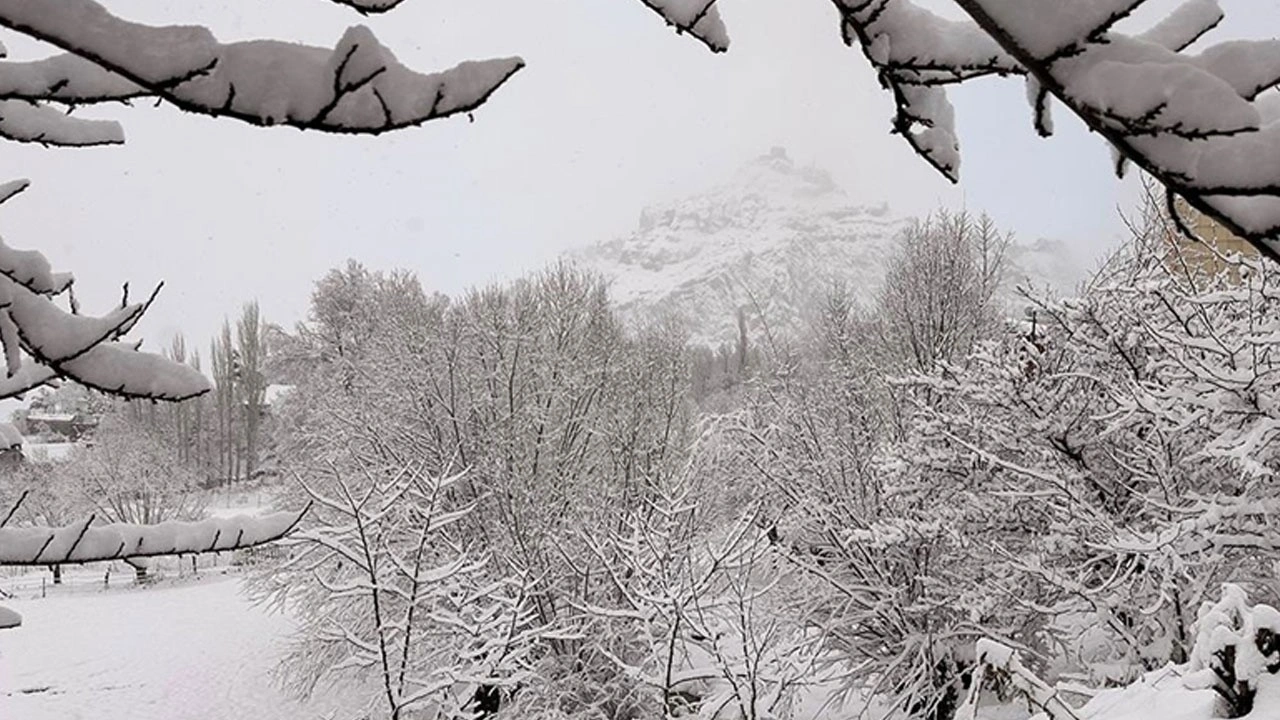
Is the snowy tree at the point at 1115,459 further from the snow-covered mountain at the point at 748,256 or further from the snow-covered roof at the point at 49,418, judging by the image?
the snow-covered mountain at the point at 748,256

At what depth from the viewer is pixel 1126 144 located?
0.65 metres

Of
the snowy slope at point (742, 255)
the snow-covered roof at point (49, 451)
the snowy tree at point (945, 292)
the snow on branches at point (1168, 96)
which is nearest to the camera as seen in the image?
the snow on branches at point (1168, 96)

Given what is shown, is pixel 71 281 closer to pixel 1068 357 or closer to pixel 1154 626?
pixel 1154 626

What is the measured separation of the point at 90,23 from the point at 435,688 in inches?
293

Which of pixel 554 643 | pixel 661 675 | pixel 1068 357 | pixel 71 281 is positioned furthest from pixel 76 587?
pixel 71 281

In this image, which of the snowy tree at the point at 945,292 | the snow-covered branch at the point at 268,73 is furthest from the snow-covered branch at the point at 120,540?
the snowy tree at the point at 945,292

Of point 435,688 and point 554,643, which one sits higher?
point 435,688

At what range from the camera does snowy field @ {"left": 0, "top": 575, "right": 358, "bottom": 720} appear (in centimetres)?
1355

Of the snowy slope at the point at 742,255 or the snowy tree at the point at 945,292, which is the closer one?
the snowy tree at the point at 945,292

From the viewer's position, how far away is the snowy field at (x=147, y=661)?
44.4 ft

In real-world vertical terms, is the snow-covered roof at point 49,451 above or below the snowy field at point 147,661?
above

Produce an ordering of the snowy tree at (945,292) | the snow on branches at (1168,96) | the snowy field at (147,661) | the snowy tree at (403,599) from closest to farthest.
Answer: the snow on branches at (1168,96) < the snowy tree at (403,599) < the snowy tree at (945,292) < the snowy field at (147,661)

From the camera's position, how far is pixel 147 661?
16.3m

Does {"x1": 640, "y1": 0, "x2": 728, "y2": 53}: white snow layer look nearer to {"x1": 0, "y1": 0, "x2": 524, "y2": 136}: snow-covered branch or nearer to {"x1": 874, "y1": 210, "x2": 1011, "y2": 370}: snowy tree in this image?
{"x1": 0, "y1": 0, "x2": 524, "y2": 136}: snow-covered branch
